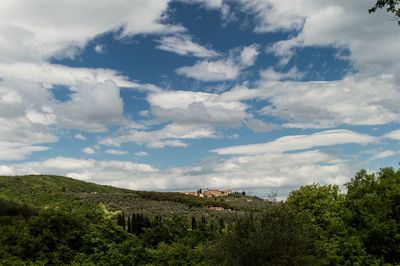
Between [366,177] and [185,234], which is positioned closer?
[366,177]

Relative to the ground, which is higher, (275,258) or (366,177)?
(366,177)

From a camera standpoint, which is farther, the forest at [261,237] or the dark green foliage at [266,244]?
the forest at [261,237]

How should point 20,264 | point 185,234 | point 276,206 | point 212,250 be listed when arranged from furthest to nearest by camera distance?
point 185,234 < point 20,264 < point 276,206 < point 212,250

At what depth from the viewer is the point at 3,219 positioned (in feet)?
257

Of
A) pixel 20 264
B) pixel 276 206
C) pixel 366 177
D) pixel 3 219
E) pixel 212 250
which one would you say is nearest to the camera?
pixel 212 250

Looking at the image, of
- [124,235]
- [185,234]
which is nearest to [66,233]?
[124,235]

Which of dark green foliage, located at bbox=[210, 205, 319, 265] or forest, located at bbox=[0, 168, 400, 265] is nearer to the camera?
dark green foliage, located at bbox=[210, 205, 319, 265]

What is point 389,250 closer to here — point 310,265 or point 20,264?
point 310,265

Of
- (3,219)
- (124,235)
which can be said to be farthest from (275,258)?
(3,219)

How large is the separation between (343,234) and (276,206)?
15.0 m

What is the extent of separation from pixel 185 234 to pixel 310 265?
3486 cm

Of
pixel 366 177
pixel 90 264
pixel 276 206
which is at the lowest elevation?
pixel 90 264

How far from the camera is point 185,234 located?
73.1m

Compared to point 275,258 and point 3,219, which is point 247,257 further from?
point 3,219
